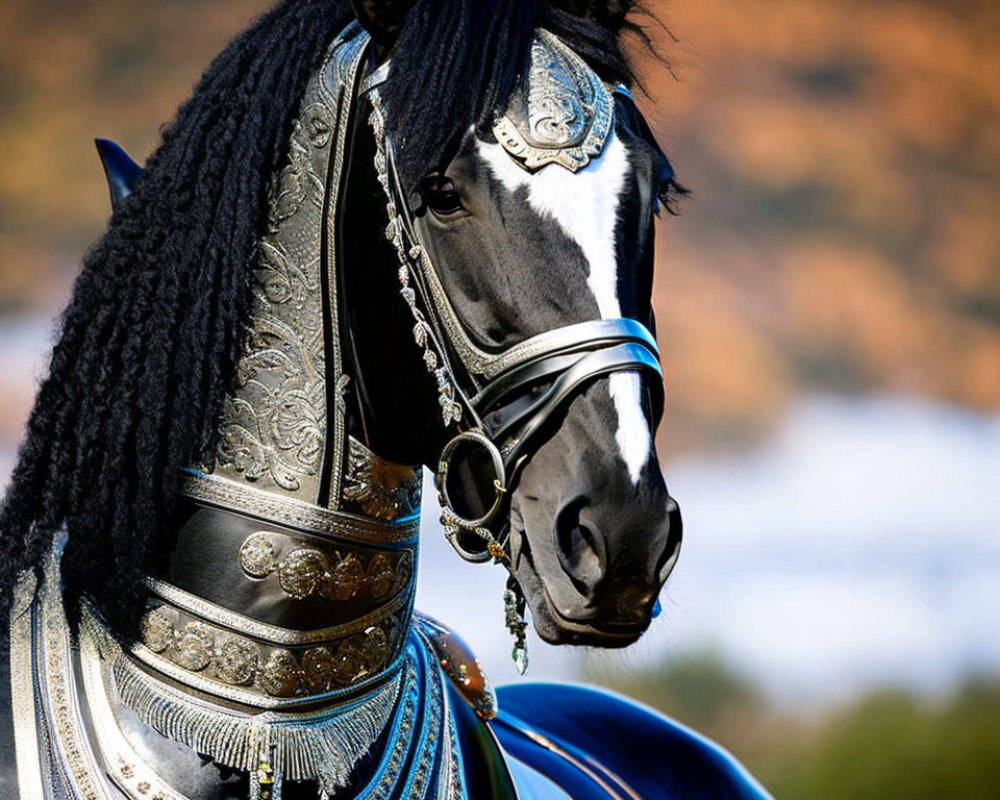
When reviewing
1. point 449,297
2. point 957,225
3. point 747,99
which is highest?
point 747,99

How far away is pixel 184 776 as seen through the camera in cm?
108

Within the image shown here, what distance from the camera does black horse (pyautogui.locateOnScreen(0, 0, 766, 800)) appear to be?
1.01 metres

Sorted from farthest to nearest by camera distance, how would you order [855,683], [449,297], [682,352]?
[682,352] → [855,683] → [449,297]

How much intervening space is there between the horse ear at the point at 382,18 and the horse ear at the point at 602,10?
0.57 feet

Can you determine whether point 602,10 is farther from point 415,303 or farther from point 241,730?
point 241,730

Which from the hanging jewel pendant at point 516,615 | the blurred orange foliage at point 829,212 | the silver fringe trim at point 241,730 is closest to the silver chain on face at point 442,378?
the hanging jewel pendant at point 516,615

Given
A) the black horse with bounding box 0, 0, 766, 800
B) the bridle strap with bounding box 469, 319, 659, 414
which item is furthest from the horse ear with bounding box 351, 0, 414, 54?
the bridle strap with bounding box 469, 319, 659, 414

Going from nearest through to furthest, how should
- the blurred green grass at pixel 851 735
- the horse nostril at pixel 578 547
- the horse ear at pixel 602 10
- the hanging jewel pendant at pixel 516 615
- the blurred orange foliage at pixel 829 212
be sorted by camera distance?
the horse nostril at pixel 578 547 → the hanging jewel pendant at pixel 516 615 → the horse ear at pixel 602 10 → the blurred green grass at pixel 851 735 → the blurred orange foliage at pixel 829 212

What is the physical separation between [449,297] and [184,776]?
0.50 m

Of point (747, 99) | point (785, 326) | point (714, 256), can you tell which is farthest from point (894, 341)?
point (747, 99)

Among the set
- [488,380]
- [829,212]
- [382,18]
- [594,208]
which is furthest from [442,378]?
[829,212]

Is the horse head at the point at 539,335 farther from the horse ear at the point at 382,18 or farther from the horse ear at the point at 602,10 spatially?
the horse ear at the point at 602,10

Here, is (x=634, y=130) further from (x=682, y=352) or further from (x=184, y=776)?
(x=682, y=352)

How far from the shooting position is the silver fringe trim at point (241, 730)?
1082 mm
